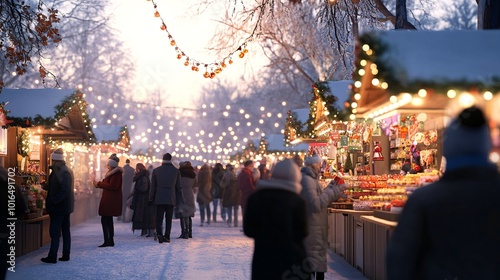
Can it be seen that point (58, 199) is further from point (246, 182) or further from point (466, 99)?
point (246, 182)

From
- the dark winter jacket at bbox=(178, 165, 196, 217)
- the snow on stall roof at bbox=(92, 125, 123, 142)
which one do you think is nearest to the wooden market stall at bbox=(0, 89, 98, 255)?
the dark winter jacket at bbox=(178, 165, 196, 217)

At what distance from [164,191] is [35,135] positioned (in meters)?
4.56

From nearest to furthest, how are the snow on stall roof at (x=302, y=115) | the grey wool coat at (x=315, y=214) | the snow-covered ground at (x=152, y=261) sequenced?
the grey wool coat at (x=315, y=214) → the snow-covered ground at (x=152, y=261) → the snow on stall roof at (x=302, y=115)

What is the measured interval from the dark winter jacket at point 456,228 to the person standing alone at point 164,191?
14.9 meters

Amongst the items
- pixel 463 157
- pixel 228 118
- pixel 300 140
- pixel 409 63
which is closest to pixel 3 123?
pixel 409 63

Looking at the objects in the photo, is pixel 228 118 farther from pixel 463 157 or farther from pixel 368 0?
pixel 463 157

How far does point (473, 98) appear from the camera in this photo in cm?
1009

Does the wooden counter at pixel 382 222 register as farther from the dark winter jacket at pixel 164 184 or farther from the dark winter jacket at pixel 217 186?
the dark winter jacket at pixel 217 186

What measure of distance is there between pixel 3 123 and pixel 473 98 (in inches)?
406

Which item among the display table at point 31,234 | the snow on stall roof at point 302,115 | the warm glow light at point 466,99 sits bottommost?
the display table at point 31,234

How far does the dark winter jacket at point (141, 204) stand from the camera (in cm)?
2127

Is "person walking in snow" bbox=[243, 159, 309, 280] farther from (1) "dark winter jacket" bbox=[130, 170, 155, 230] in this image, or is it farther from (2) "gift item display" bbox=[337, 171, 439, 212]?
(1) "dark winter jacket" bbox=[130, 170, 155, 230]

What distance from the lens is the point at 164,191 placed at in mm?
19281

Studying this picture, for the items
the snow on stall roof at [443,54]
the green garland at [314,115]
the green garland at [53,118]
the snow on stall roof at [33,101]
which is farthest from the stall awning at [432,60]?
the snow on stall roof at [33,101]
